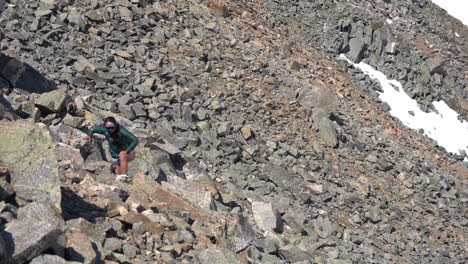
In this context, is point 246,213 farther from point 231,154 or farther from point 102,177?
point 102,177

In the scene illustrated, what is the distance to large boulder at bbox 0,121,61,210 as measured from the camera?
823 cm

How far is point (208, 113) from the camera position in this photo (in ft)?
66.2

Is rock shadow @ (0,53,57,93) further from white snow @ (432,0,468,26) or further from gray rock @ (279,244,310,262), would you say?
white snow @ (432,0,468,26)

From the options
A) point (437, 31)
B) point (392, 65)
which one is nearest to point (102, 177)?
point (392, 65)

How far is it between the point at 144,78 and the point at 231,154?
4.51m

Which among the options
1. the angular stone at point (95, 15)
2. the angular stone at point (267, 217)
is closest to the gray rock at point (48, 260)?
the angular stone at point (267, 217)

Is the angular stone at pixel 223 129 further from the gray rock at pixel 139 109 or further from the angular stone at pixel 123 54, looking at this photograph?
the angular stone at pixel 123 54

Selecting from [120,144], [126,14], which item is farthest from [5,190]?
[126,14]

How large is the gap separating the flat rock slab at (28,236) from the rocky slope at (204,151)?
0.02 meters

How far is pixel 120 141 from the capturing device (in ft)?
40.9

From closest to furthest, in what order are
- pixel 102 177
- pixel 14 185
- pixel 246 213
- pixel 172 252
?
pixel 14 185 < pixel 172 252 < pixel 102 177 < pixel 246 213

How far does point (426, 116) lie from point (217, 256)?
28.7m

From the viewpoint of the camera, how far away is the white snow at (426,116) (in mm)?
33438

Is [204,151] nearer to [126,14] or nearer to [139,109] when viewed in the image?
[139,109]
